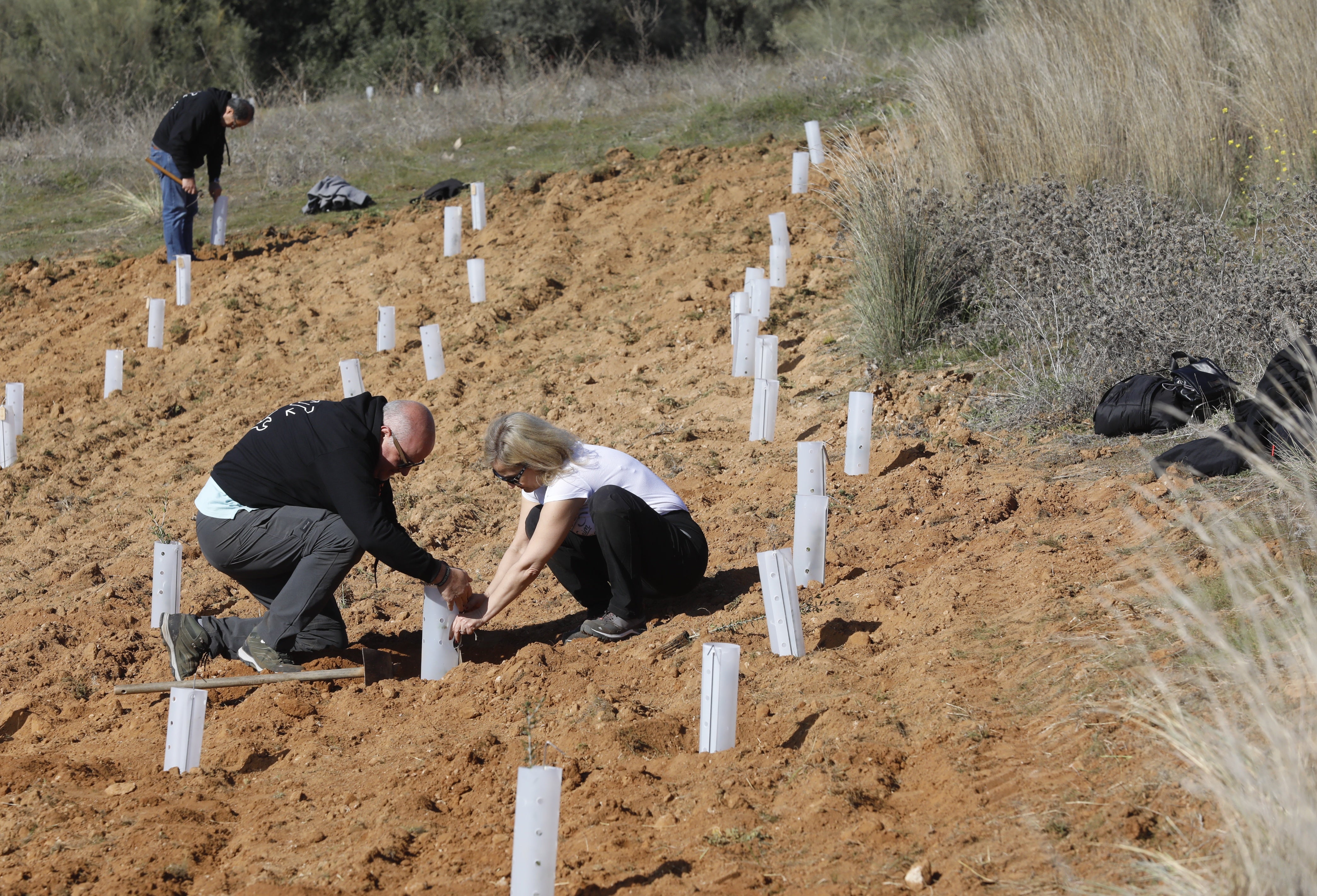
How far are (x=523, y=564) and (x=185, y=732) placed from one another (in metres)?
1.27

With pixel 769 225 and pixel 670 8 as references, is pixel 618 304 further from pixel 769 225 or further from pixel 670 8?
pixel 670 8

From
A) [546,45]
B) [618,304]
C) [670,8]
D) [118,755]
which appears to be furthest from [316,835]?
[670,8]

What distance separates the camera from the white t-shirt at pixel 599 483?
4.46 meters

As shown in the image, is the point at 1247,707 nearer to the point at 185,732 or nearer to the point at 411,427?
the point at 411,427

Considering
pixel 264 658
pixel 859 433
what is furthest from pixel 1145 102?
pixel 264 658

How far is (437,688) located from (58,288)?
28.7 feet

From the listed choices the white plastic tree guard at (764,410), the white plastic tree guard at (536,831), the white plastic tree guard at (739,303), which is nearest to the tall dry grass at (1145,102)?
the white plastic tree guard at (739,303)

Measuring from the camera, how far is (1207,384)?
224 inches

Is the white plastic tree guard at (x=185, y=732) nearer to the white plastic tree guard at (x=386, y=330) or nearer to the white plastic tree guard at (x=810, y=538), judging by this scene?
the white plastic tree guard at (x=810, y=538)

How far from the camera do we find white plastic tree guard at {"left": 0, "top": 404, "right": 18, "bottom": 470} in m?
8.21

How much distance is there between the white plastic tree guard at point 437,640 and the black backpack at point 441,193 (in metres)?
8.60

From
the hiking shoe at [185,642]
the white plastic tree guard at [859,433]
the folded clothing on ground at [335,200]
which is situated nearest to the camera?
the hiking shoe at [185,642]

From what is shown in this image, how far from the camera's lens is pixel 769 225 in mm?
10234

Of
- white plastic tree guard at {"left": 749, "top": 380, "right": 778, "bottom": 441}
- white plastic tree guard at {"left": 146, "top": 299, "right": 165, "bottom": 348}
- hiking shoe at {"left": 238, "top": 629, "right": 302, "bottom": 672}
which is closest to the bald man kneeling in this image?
hiking shoe at {"left": 238, "top": 629, "right": 302, "bottom": 672}
